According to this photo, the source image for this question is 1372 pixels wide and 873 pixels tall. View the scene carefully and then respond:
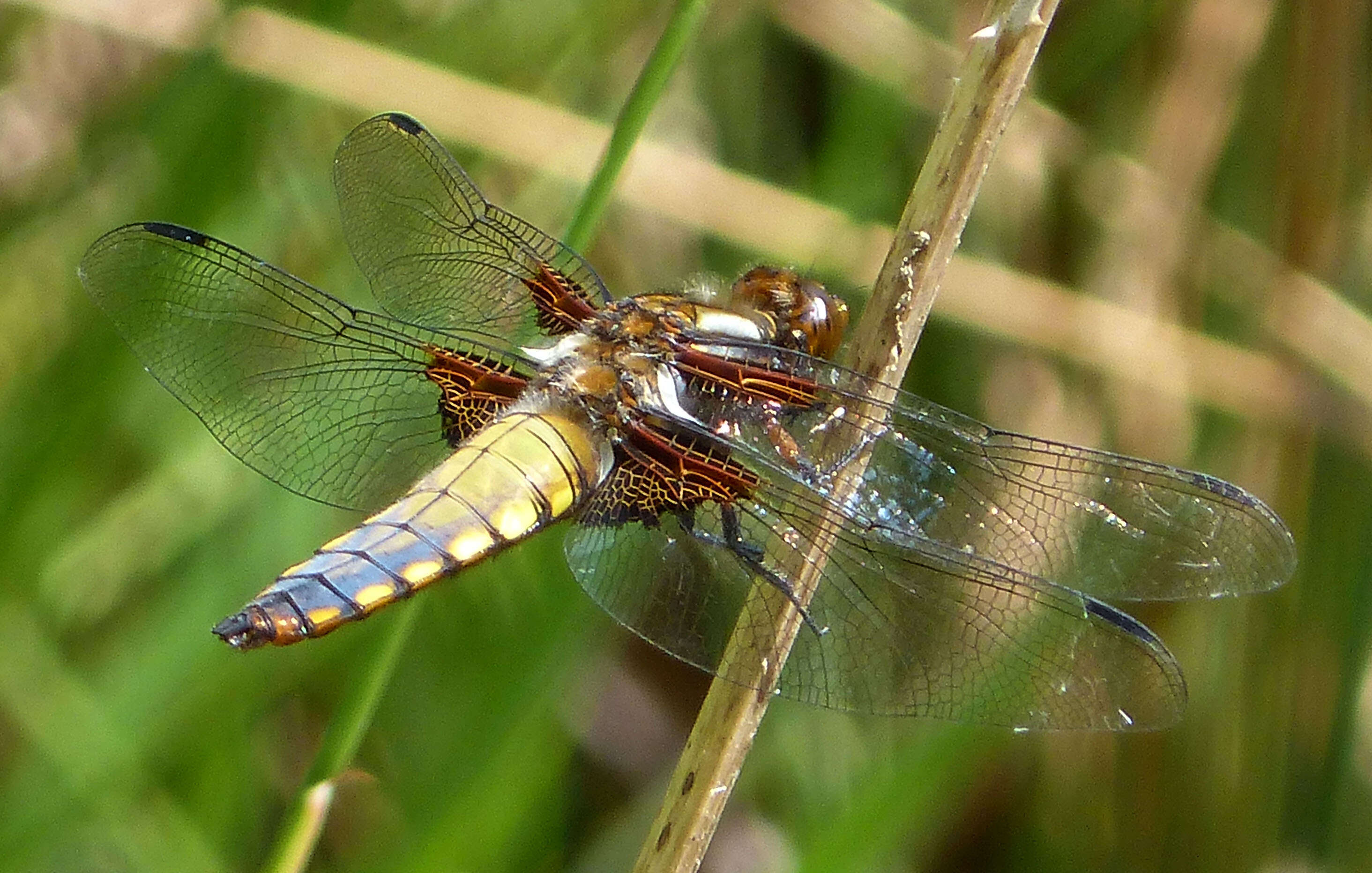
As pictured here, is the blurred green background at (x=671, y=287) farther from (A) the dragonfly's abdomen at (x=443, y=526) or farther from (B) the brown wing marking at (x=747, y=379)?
(B) the brown wing marking at (x=747, y=379)

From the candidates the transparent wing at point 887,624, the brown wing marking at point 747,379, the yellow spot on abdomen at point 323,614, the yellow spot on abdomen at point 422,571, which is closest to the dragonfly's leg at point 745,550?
the transparent wing at point 887,624

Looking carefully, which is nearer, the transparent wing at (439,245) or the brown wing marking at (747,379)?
the brown wing marking at (747,379)

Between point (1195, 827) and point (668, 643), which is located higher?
point (668, 643)

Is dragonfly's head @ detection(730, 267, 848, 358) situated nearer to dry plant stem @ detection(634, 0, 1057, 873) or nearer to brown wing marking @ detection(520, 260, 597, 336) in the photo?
brown wing marking @ detection(520, 260, 597, 336)

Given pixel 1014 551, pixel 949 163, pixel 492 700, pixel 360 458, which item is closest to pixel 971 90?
pixel 949 163

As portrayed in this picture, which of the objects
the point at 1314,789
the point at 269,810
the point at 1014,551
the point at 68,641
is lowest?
the point at 269,810

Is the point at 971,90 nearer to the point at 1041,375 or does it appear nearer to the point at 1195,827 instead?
the point at 1041,375
